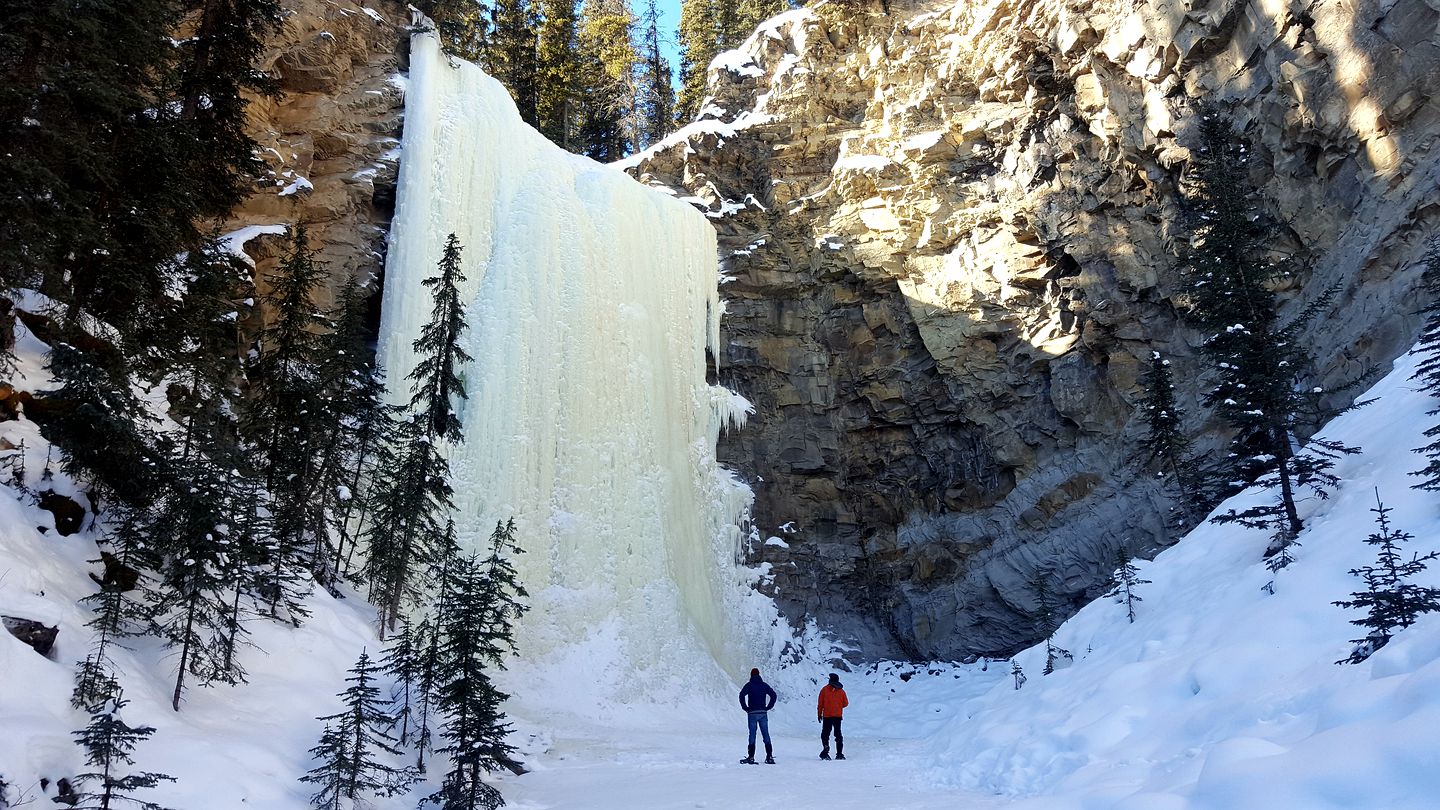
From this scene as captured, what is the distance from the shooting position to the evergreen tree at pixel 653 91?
118 feet

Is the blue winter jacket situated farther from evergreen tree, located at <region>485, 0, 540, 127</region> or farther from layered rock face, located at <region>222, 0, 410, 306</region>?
evergreen tree, located at <region>485, 0, 540, 127</region>

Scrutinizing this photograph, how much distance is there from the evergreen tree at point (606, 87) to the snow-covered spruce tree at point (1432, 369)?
2774 centimetres

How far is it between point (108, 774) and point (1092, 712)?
6833 millimetres

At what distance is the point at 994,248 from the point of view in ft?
66.0

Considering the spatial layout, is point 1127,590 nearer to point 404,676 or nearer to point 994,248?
point 404,676

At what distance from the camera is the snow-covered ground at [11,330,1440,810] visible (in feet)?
10.9

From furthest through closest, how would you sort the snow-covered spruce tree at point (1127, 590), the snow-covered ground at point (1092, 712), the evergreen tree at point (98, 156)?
the snow-covered spruce tree at point (1127, 590) < the evergreen tree at point (98, 156) < the snow-covered ground at point (1092, 712)

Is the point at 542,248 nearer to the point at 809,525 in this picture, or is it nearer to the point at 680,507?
the point at 680,507

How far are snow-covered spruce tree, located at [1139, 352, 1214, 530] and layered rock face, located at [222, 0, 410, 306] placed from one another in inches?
665

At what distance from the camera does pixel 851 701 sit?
1927cm

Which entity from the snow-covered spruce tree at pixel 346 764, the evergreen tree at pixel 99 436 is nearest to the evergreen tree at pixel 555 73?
the evergreen tree at pixel 99 436

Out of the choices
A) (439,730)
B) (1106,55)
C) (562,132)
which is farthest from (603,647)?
(562,132)

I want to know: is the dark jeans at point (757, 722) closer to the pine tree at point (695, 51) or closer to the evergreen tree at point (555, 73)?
the evergreen tree at point (555, 73)

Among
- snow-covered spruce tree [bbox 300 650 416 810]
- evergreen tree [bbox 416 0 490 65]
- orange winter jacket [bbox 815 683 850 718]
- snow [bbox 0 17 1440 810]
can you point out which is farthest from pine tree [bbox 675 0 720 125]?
snow-covered spruce tree [bbox 300 650 416 810]
